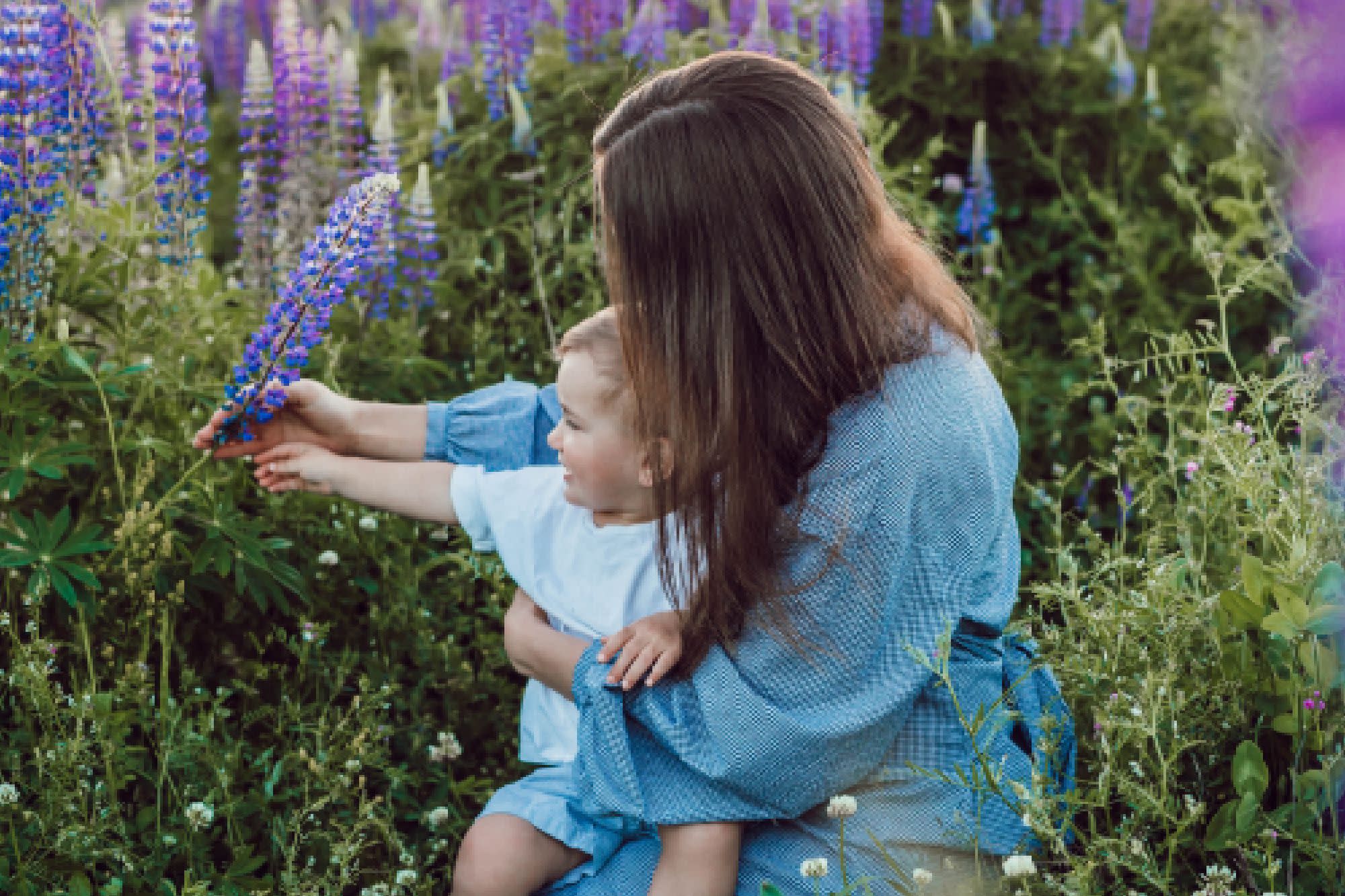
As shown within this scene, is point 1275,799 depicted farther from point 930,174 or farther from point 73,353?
point 930,174

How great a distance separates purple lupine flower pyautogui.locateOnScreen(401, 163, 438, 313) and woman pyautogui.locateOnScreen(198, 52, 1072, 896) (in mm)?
1348

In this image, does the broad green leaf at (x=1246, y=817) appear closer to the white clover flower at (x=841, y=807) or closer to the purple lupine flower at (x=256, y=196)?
the white clover flower at (x=841, y=807)

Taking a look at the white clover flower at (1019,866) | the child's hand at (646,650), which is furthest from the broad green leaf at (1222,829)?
the child's hand at (646,650)

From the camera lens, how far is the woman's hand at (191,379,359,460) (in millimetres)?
2426

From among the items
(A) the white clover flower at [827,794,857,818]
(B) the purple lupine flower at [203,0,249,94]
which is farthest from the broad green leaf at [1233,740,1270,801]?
(B) the purple lupine flower at [203,0,249,94]

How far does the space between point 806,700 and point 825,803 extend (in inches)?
7.8

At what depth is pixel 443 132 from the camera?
152 inches

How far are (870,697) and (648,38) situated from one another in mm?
2216

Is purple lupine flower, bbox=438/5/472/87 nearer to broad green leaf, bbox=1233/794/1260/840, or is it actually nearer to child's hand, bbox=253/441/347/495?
child's hand, bbox=253/441/347/495

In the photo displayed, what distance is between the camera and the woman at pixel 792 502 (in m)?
1.96

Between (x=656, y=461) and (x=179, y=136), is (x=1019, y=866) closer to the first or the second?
(x=656, y=461)

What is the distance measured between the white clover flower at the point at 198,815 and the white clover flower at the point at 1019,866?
1.17 meters

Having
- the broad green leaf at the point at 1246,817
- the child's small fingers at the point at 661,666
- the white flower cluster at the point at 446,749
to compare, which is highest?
the child's small fingers at the point at 661,666

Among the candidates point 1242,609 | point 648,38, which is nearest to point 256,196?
point 648,38
